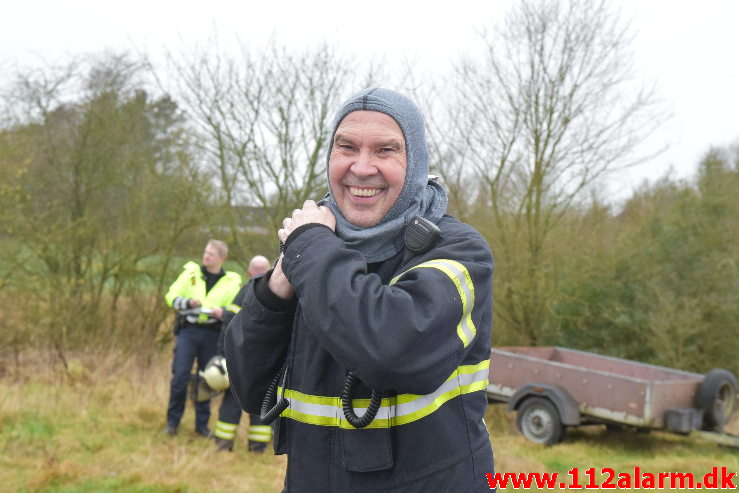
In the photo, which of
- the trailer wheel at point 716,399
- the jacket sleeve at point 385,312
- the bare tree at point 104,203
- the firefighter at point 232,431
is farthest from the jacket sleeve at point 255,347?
the bare tree at point 104,203

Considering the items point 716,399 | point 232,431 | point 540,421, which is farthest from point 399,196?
point 716,399

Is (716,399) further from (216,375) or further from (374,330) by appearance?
(374,330)

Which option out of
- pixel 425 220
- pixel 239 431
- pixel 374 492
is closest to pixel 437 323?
pixel 425 220

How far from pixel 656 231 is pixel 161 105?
9.87 metres

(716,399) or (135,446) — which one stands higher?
(716,399)

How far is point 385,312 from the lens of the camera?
1482mm

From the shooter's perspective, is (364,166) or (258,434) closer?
(364,166)

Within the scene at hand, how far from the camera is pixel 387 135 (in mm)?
1802

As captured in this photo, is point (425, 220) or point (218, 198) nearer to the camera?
point (425, 220)

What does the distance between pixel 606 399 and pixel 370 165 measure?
720 centimetres

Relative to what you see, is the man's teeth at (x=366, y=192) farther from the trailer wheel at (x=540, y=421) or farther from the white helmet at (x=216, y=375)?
the trailer wheel at (x=540, y=421)

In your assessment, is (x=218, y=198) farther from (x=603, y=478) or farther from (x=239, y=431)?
(x=603, y=478)

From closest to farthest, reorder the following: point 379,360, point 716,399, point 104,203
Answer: point 379,360
point 716,399
point 104,203

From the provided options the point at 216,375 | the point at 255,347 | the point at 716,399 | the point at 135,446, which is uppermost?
the point at 255,347
